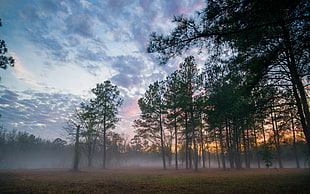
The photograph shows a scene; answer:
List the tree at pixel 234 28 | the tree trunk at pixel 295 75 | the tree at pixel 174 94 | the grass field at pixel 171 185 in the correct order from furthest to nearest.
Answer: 1. the tree at pixel 174 94
2. the grass field at pixel 171 185
3. the tree trunk at pixel 295 75
4. the tree at pixel 234 28

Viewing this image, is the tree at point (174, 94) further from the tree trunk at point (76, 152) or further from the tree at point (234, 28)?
the tree at point (234, 28)

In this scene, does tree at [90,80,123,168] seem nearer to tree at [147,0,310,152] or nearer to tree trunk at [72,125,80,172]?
tree trunk at [72,125,80,172]

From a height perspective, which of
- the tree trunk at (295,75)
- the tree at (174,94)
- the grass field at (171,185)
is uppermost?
the tree at (174,94)

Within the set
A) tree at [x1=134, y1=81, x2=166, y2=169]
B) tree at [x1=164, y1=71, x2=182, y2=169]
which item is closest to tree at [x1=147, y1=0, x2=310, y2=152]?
tree at [x1=164, y1=71, x2=182, y2=169]

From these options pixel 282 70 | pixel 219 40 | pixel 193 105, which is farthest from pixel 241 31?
pixel 193 105

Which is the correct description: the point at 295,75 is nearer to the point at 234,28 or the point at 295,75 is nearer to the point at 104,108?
the point at 234,28

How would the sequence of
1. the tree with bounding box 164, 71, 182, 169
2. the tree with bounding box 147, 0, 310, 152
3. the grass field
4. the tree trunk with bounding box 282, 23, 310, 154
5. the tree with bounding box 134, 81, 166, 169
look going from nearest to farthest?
1. the tree with bounding box 147, 0, 310, 152
2. the tree trunk with bounding box 282, 23, 310, 154
3. the grass field
4. the tree with bounding box 164, 71, 182, 169
5. the tree with bounding box 134, 81, 166, 169

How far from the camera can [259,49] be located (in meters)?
8.17

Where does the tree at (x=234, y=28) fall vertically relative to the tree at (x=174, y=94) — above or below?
below

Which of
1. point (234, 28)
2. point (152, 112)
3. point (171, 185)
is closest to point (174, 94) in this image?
point (152, 112)

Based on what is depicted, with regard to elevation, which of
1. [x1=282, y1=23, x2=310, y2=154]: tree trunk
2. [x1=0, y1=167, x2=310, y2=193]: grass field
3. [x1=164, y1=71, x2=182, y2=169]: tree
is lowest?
[x1=0, y1=167, x2=310, y2=193]: grass field

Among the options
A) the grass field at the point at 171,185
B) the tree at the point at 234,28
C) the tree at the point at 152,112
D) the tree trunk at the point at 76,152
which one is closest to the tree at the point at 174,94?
the tree at the point at 152,112

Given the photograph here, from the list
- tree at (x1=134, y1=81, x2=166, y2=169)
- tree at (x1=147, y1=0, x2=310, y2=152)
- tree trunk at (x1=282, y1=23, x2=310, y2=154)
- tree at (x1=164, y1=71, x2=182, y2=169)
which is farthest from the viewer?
tree at (x1=134, y1=81, x2=166, y2=169)

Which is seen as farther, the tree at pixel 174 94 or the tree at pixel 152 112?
the tree at pixel 152 112
